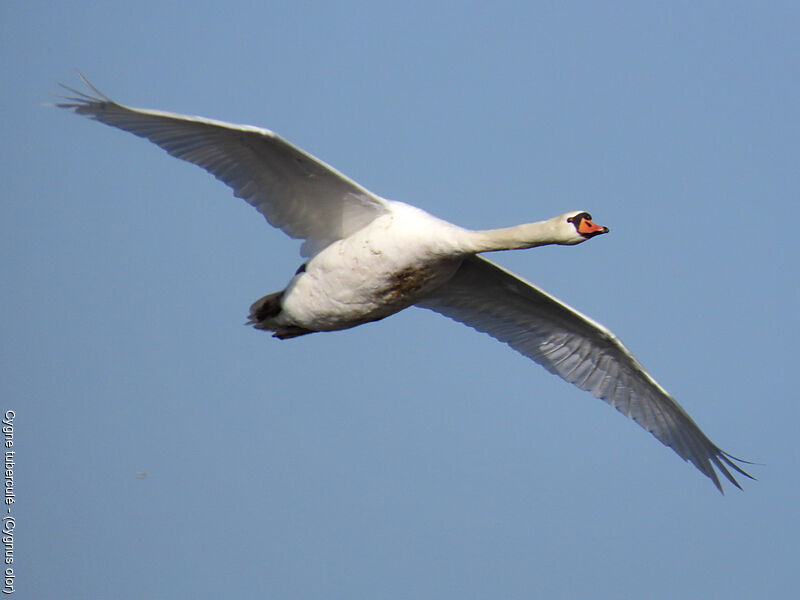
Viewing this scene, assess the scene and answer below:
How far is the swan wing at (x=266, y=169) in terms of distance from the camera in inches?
500

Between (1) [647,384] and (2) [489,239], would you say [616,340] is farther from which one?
(2) [489,239]

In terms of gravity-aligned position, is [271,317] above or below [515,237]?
below

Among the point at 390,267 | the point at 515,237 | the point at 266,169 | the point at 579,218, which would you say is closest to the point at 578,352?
the point at 515,237

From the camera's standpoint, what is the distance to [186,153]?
1316cm

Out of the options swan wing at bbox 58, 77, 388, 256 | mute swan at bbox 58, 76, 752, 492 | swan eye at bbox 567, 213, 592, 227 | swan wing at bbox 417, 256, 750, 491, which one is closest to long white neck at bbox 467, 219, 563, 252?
mute swan at bbox 58, 76, 752, 492

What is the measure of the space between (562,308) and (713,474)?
2936 millimetres

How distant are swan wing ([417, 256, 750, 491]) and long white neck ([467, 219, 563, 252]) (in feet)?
7.03

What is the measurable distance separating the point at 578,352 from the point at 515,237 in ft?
10.9

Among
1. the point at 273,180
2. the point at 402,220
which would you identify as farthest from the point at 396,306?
the point at 273,180

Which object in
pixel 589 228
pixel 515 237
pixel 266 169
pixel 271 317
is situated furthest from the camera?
pixel 271 317

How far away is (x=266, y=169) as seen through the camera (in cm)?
1342

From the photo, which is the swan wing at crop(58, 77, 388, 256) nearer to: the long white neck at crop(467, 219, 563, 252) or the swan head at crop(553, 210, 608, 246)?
the long white neck at crop(467, 219, 563, 252)

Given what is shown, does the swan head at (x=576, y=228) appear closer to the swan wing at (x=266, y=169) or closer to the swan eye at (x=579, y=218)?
the swan eye at (x=579, y=218)

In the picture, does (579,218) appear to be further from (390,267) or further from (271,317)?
(271,317)
